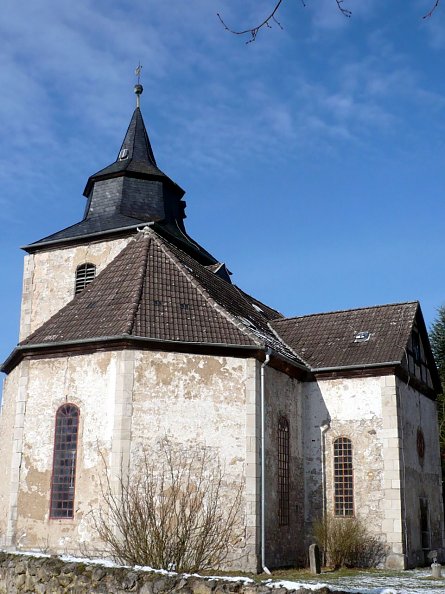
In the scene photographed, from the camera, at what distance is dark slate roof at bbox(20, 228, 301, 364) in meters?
17.6

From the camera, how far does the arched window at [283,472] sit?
1877 cm

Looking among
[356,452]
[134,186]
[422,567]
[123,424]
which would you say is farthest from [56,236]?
[422,567]

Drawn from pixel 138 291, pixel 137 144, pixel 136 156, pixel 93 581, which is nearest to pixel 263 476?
pixel 138 291

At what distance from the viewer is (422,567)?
20.2 meters

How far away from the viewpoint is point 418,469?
2180cm

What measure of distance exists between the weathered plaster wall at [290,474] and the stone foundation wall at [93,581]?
831 centimetres

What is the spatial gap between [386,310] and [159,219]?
8.87 m

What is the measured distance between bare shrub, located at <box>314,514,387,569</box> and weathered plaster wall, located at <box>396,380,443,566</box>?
1.02 m

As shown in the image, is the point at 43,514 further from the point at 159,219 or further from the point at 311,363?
the point at 159,219

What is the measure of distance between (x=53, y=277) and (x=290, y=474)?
11507 millimetres

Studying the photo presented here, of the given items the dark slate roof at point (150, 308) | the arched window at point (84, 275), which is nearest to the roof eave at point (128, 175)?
the arched window at point (84, 275)

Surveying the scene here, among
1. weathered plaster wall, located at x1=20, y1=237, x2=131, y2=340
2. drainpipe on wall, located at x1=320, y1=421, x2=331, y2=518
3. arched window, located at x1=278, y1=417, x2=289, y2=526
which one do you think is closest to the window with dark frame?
drainpipe on wall, located at x1=320, y1=421, x2=331, y2=518

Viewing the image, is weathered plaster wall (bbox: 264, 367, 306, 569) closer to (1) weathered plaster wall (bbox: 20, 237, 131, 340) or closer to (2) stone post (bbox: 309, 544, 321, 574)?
(2) stone post (bbox: 309, 544, 321, 574)

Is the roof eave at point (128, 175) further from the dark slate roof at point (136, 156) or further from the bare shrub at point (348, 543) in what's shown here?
the bare shrub at point (348, 543)
